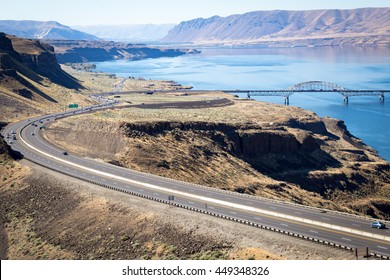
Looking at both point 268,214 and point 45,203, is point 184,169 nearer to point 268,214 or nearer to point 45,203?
point 45,203

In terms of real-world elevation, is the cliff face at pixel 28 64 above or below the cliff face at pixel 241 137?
above

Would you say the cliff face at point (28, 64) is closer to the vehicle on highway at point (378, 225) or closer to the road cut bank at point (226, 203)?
the road cut bank at point (226, 203)

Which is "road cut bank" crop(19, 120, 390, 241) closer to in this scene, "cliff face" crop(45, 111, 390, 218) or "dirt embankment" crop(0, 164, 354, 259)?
"dirt embankment" crop(0, 164, 354, 259)

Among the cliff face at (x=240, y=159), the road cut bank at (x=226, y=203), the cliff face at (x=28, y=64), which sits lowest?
the cliff face at (x=240, y=159)

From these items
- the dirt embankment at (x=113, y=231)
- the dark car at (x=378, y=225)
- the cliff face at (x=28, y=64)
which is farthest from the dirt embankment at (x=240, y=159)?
the cliff face at (x=28, y=64)

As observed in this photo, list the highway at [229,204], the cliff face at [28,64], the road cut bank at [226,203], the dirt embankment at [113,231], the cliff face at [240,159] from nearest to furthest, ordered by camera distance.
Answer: the dirt embankment at [113,231]
the highway at [229,204]
the road cut bank at [226,203]
the cliff face at [240,159]
the cliff face at [28,64]

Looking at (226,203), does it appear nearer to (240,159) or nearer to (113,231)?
(113,231)
